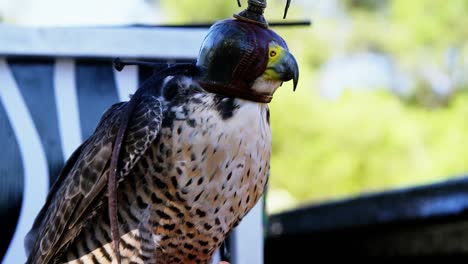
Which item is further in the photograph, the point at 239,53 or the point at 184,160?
the point at 184,160

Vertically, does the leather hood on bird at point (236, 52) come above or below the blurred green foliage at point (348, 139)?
above

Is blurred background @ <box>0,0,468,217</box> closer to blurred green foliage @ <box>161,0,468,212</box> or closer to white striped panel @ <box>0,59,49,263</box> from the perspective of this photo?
blurred green foliage @ <box>161,0,468,212</box>

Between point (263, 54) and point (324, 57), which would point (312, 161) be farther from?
point (263, 54)

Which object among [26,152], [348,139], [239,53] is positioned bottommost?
[348,139]

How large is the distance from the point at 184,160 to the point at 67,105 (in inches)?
53.2

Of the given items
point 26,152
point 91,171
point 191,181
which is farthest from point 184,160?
point 26,152

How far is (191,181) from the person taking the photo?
6.36 feet

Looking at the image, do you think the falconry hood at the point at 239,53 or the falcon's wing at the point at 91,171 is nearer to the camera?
the falconry hood at the point at 239,53

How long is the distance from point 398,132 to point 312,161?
2.15 m

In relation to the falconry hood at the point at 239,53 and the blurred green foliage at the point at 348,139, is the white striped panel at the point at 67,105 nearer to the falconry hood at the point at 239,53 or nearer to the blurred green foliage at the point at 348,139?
the falconry hood at the point at 239,53

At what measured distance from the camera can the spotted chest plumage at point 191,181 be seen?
189cm

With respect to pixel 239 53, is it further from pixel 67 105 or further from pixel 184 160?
pixel 67 105

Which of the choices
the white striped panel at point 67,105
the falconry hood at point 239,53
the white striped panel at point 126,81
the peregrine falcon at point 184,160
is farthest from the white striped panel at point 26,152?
the falconry hood at point 239,53

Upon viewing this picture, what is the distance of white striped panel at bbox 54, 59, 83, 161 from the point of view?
3.15 metres
